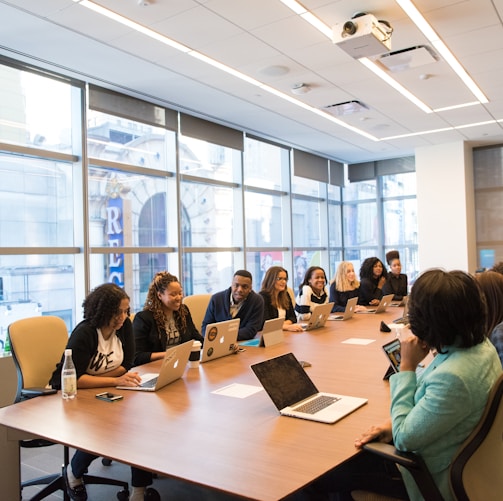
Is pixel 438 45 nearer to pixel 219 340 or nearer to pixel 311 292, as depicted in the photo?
pixel 311 292

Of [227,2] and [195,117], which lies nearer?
[227,2]

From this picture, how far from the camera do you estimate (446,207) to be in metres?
8.49

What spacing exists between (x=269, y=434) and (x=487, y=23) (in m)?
3.72

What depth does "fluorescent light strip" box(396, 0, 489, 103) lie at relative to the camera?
3.72 metres

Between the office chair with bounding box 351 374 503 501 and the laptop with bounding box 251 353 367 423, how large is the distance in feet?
1.62

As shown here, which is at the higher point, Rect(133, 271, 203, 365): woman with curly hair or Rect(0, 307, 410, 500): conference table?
Rect(133, 271, 203, 365): woman with curly hair

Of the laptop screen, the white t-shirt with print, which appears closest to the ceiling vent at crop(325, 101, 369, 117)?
the white t-shirt with print

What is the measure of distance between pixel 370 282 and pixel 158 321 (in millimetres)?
3510

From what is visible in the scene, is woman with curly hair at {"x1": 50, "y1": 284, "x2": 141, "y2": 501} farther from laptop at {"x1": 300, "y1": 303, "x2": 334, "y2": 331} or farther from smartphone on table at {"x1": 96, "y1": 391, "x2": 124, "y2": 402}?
laptop at {"x1": 300, "y1": 303, "x2": 334, "y2": 331}

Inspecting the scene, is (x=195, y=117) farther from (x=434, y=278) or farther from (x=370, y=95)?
(x=434, y=278)

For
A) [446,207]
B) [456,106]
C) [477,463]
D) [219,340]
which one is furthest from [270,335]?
[446,207]

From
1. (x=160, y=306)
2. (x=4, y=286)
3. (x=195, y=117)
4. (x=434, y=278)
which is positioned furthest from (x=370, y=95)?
(x=434, y=278)

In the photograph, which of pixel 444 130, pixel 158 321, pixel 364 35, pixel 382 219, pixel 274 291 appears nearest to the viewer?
pixel 158 321

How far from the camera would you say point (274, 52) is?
4.49 metres
